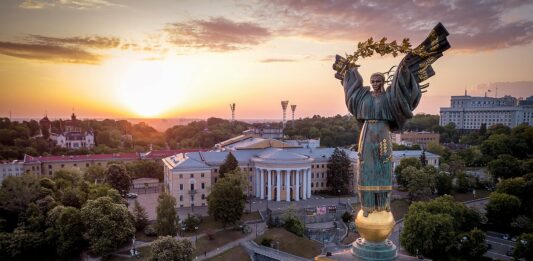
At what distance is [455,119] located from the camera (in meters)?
153

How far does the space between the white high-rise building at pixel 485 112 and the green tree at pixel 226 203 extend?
13168cm

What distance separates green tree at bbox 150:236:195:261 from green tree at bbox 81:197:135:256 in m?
7.52

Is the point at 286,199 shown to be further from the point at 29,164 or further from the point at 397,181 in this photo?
the point at 29,164

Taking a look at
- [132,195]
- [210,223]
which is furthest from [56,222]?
[132,195]

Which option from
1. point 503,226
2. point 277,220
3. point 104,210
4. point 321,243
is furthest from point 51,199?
point 503,226

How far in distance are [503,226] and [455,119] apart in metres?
118

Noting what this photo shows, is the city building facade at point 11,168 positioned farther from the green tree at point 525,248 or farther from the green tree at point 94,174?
the green tree at point 525,248

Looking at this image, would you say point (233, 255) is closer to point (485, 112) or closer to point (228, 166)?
point (228, 166)

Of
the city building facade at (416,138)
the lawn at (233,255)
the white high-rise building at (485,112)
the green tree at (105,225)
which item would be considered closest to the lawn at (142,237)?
the green tree at (105,225)

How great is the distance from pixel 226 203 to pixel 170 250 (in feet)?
40.1

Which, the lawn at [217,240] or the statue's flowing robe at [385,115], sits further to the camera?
the lawn at [217,240]

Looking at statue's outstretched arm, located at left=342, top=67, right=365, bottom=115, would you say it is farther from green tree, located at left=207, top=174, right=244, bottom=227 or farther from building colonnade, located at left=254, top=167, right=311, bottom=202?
building colonnade, located at left=254, top=167, right=311, bottom=202

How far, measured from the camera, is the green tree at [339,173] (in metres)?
60.2

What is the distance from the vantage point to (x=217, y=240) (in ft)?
136
